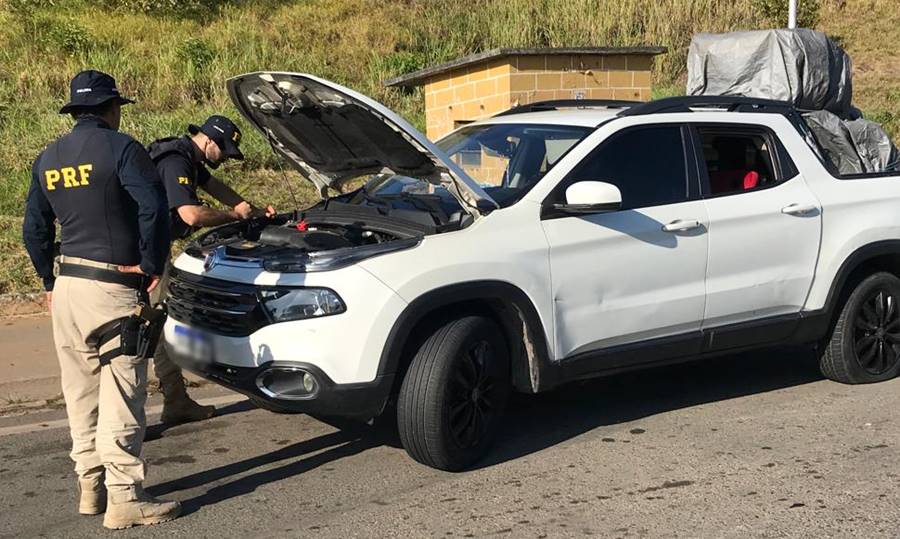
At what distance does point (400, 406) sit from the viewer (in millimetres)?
4820

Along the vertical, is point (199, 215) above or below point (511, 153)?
below

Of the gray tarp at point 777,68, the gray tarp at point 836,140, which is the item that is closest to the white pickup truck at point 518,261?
the gray tarp at point 836,140

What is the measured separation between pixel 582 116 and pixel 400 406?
2168 millimetres

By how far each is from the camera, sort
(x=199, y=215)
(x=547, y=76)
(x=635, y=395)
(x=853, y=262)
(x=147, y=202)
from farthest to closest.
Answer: (x=547, y=76)
(x=635, y=395)
(x=853, y=262)
(x=199, y=215)
(x=147, y=202)

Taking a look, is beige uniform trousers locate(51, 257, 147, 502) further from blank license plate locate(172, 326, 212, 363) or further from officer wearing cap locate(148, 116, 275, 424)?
officer wearing cap locate(148, 116, 275, 424)

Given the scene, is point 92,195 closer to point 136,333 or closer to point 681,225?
point 136,333

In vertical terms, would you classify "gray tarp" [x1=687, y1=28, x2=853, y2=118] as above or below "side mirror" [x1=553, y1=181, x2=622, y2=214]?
above

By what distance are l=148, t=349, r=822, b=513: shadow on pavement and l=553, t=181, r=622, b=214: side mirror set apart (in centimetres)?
133

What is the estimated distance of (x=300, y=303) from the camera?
4.63 m

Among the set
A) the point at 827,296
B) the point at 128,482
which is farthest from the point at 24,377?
the point at 827,296

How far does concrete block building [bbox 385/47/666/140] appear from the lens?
1073 centimetres

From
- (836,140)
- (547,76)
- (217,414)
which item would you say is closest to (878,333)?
(836,140)

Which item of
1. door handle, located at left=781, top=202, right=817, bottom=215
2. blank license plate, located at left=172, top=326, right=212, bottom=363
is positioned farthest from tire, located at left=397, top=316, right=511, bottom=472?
door handle, located at left=781, top=202, right=817, bottom=215

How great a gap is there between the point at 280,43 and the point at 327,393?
48.3 feet
